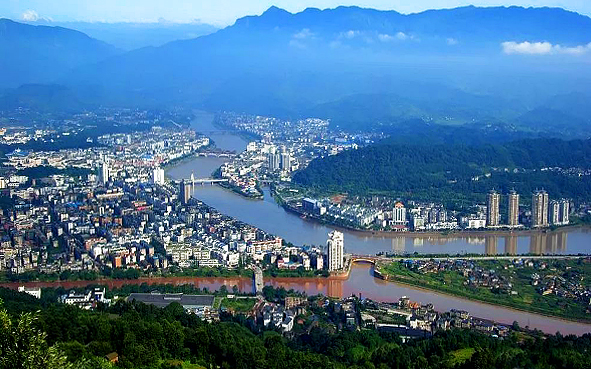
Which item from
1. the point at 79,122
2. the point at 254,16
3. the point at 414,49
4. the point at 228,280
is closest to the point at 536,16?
the point at 414,49

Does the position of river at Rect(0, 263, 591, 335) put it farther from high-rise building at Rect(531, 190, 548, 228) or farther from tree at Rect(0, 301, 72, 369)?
tree at Rect(0, 301, 72, 369)

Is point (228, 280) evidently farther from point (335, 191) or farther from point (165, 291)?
point (335, 191)

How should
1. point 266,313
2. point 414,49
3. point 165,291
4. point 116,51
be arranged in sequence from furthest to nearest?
point 414,49 → point 116,51 → point 165,291 → point 266,313

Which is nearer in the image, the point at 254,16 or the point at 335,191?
the point at 335,191

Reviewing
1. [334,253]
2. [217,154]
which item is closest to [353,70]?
[217,154]

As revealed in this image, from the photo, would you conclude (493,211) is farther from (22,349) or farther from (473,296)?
(22,349)
